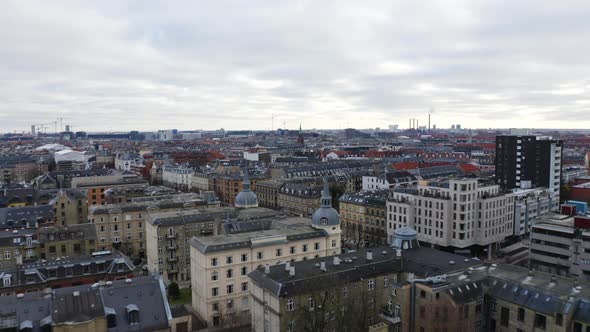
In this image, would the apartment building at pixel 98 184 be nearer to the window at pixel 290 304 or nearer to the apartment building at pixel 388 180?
the apartment building at pixel 388 180

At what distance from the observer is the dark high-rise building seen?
426 ft

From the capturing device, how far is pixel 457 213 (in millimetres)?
96000

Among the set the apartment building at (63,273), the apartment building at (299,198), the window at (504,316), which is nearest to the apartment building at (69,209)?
the apartment building at (63,273)

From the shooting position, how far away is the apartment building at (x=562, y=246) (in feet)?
256

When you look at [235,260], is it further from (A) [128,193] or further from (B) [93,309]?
(A) [128,193]

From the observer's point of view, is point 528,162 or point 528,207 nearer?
point 528,207

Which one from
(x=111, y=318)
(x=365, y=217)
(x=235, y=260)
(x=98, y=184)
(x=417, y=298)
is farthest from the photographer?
(x=98, y=184)

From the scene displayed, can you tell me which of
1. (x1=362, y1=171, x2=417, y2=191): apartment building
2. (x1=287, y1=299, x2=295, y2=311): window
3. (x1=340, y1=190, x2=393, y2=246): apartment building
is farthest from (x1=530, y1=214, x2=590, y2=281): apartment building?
(x1=362, y1=171, x2=417, y2=191): apartment building

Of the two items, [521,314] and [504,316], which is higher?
[521,314]

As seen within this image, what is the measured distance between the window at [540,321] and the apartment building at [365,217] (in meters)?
58.2

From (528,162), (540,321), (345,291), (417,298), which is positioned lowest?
(540,321)

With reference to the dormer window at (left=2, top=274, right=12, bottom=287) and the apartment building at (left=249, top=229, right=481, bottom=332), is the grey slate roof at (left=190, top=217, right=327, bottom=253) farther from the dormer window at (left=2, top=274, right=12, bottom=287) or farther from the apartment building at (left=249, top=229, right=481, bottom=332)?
the dormer window at (left=2, top=274, right=12, bottom=287)

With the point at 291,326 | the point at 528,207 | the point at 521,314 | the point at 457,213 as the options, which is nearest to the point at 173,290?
the point at 291,326

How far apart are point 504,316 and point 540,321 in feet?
13.5
